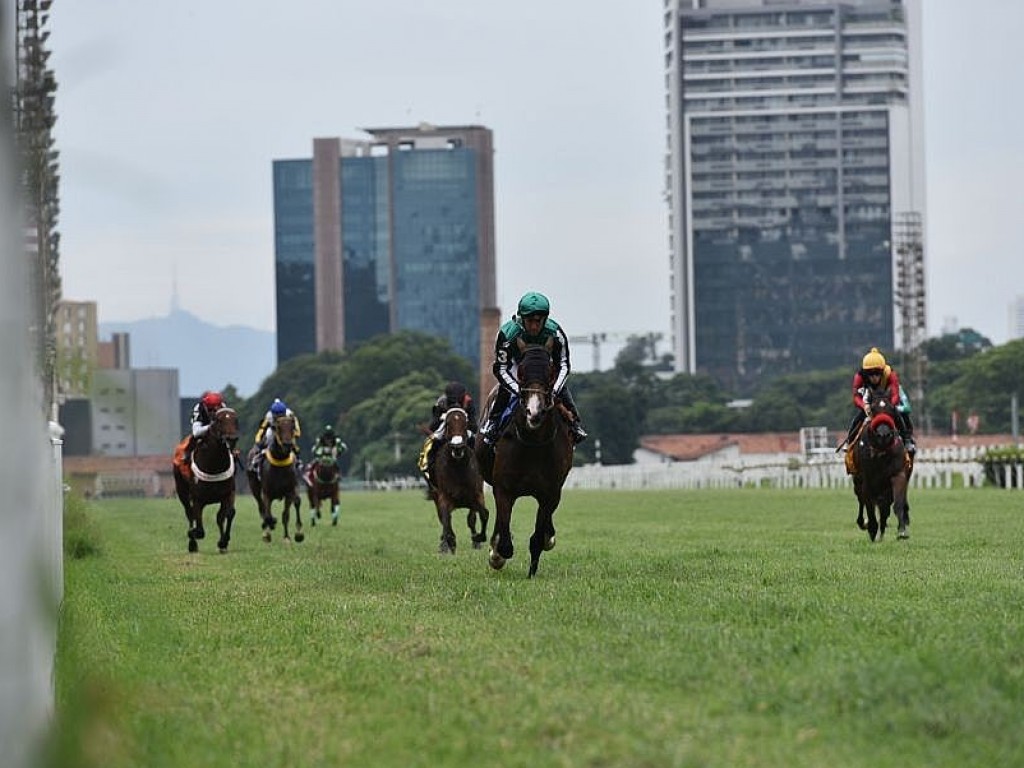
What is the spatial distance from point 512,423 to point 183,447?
8.71 meters

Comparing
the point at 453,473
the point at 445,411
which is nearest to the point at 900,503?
the point at 453,473

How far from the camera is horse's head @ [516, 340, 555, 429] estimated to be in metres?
16.1

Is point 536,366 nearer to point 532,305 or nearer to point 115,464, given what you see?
point 532,305

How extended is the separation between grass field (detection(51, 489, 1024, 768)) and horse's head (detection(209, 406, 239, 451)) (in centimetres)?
362

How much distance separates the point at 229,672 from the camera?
9.97 m

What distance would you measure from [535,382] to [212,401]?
834 centimetres

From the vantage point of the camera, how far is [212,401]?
23.6 m

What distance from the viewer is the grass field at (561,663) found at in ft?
23.6

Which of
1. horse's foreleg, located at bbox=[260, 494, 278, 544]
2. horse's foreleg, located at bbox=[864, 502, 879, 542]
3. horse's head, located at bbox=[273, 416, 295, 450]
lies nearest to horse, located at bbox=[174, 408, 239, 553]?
horse's head, located at bbox=[273, 416, 295, 450]

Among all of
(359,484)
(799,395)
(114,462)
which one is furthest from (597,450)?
(799,395)

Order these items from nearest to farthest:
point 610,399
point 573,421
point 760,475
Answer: point 573,421 → point 760,475 → point 610,399

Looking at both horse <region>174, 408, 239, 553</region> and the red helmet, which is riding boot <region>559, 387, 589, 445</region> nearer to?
horse <region>174, 408, 239, 553</region>

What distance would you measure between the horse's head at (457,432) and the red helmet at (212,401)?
2821 millimetres

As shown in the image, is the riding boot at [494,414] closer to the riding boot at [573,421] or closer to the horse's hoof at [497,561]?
the riding boot at [573,421]
